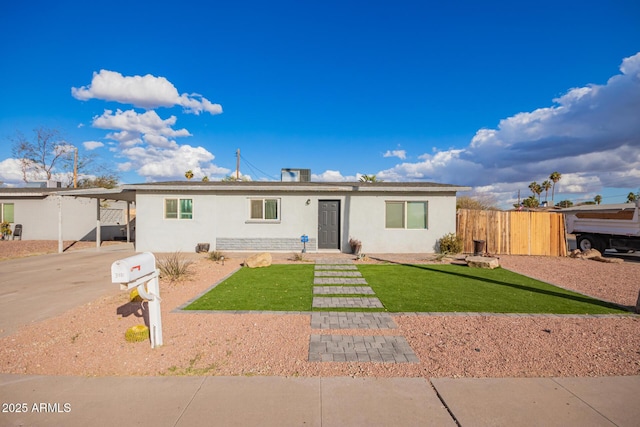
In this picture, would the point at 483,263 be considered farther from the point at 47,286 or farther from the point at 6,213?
Answer: the point at 6,213

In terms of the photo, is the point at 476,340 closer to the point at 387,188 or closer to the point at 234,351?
the point at 234,351

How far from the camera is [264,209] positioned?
1266cm

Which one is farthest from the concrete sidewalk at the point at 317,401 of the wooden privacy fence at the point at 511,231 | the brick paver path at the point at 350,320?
the wooden privacy fence at the point at 511,231

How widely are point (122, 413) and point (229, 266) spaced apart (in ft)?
23.5

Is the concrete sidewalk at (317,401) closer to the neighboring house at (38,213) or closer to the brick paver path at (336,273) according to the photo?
the brick paver path at (336,273)

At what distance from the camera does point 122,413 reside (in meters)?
2.50

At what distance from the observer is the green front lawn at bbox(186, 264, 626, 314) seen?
541 centimetres

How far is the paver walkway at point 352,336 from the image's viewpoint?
3.52 metres

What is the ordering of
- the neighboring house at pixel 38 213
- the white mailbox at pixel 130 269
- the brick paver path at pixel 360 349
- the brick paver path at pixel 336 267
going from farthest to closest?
the neighboring house at pixel 38 213 → the brick paver path at pixel 336 267 → the brick paver path at pixel 360 349 → the white mailbox at pixel 130 269

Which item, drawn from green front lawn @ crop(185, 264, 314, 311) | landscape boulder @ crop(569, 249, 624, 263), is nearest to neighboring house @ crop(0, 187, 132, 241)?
green front lawn @ crop(185, 264, 314, 311)

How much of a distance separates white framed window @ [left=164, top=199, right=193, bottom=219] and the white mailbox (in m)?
9.52

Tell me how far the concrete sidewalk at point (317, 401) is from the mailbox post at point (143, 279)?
0.73m

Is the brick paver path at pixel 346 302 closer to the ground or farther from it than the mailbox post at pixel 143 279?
closer to the ground

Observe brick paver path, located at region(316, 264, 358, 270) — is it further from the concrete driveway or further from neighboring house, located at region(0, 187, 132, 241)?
neighboring house, located at region(0, 187, 132, 241)
